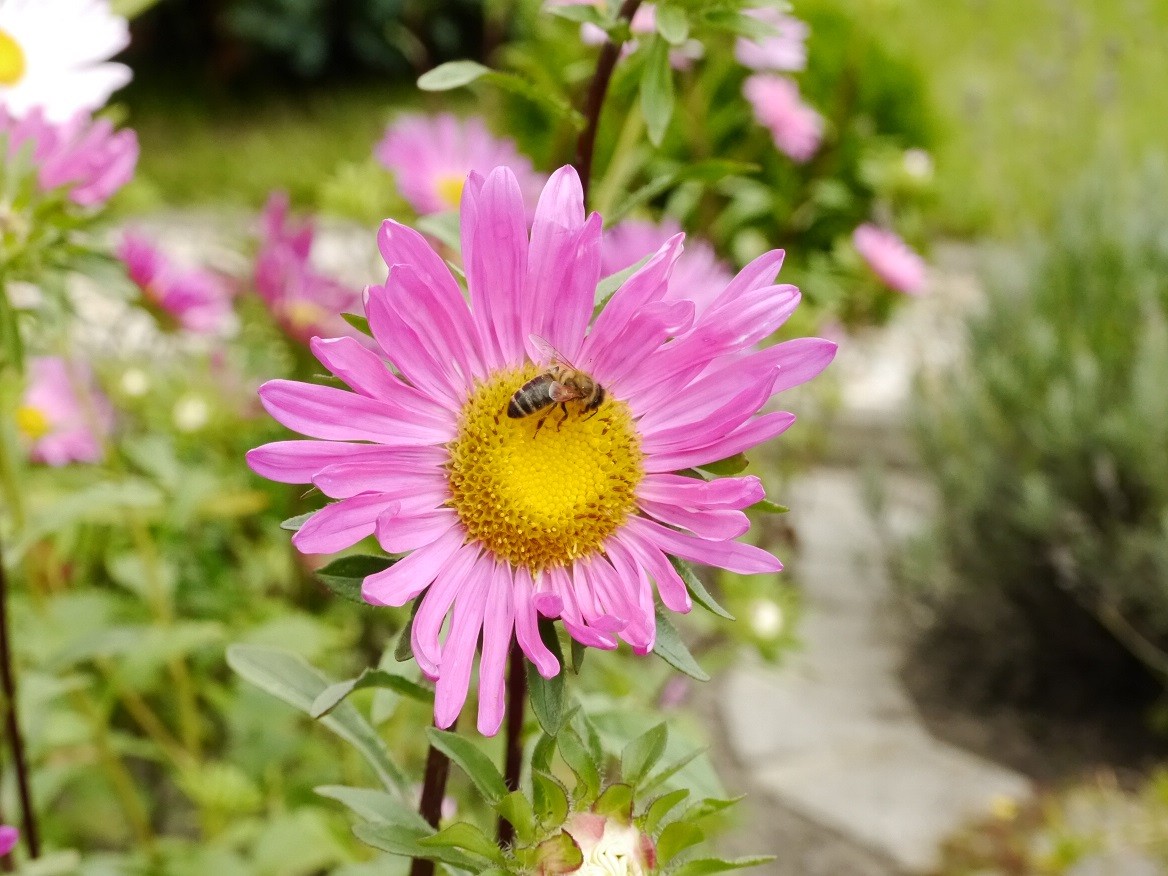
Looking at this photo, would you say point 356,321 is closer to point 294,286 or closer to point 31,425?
point 294,286

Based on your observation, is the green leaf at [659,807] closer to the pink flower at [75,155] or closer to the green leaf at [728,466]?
the green leaf at [728,466]

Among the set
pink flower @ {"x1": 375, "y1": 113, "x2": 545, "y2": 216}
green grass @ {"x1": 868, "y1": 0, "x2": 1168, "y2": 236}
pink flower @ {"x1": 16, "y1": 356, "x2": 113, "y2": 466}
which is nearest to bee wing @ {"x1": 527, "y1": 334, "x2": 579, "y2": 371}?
pink flower @ {"x1": 375, "y1": 113, "x2": 545, "y2": 216}

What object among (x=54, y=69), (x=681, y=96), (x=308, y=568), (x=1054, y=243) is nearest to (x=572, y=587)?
(x=54, y=69)

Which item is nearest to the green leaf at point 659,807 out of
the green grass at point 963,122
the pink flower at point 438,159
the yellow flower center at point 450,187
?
the pink flower at point 438,159

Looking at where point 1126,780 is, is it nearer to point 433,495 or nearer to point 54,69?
point 433,495

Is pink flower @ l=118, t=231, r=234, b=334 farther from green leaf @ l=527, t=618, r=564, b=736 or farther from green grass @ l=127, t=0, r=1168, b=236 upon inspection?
green grass @ l=127, t=0, r=1168, b=236

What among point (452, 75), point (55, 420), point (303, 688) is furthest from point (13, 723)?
point (55, 420)

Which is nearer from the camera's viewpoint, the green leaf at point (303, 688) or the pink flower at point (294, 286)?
the green leaf at point (303, 688)
